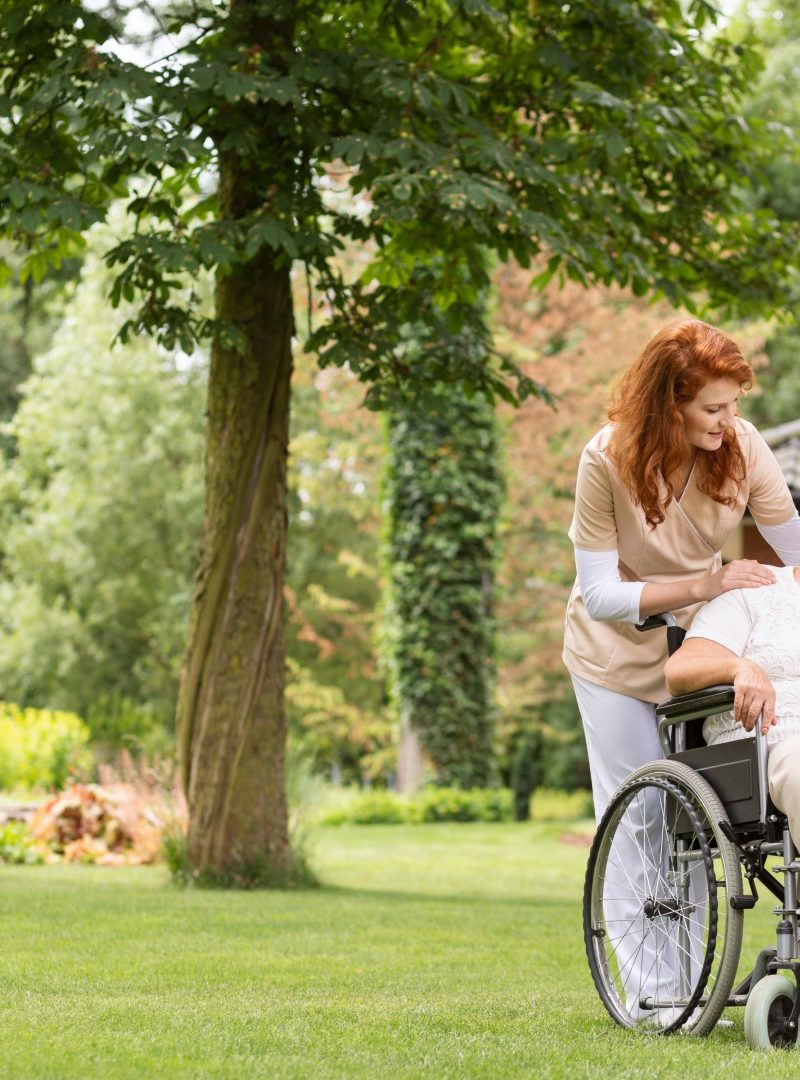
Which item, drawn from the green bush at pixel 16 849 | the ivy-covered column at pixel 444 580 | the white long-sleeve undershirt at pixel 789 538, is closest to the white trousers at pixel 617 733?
the white long-sleeve undershirt at pixel 789 538

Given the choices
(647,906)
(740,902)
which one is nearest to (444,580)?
(647,906)

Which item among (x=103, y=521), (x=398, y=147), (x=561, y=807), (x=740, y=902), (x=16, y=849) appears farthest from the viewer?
(x=103, y=521)

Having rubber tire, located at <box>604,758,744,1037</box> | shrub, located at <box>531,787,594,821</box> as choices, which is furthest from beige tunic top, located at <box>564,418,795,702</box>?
shrub, located at <box>531,787,594,821</box>

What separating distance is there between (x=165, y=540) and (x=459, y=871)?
14.0 metres

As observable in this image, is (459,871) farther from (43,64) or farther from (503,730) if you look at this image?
(503,730)

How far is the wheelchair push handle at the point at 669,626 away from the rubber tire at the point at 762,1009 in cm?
80

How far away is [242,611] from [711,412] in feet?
14.3

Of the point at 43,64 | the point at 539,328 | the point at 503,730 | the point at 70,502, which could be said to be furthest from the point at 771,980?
the point at 70,502

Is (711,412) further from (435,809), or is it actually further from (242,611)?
(435,809)

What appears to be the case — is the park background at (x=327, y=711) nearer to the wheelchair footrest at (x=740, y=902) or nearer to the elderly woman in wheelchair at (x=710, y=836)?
the elderly woman in wheelchair at (x=710, y=836)

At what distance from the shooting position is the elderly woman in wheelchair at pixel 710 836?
329cm

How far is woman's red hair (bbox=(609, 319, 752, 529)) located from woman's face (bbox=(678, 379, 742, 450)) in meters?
0.02

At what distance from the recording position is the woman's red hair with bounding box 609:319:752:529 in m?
3.70

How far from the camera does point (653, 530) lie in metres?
3.92
